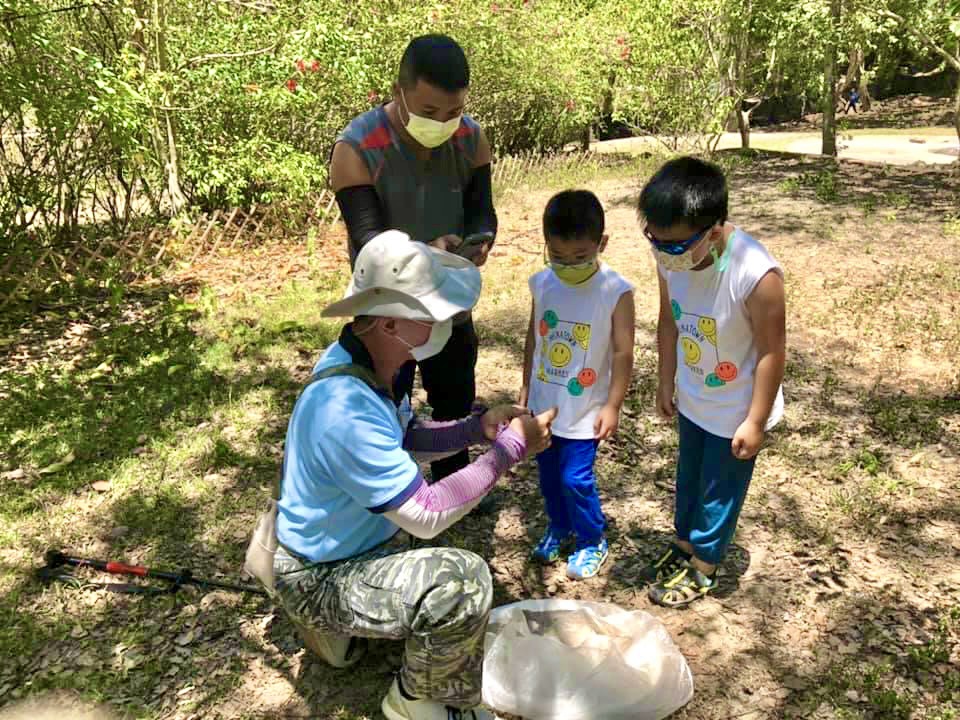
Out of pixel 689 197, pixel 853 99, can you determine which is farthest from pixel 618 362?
pixel 853 99

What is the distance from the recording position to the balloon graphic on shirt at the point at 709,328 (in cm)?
223

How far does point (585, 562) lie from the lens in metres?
2.78

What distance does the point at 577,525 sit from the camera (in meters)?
2.72

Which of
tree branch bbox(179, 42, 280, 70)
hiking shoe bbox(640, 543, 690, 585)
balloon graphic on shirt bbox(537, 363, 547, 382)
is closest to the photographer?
balloon graphic on shirt bbox(537, 363, 547, 382)

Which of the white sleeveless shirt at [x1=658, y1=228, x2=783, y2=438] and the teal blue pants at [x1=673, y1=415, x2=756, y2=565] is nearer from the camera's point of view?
the white sleeveless shirt at [x1=658, y1=228, x2=783, y2=438]

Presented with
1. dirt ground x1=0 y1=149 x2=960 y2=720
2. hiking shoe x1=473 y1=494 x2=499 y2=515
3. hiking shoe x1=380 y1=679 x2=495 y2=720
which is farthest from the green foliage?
hiking shoe x1=380 y1=679 x2=495 y2=720

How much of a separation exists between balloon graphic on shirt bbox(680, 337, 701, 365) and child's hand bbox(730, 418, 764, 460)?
Answer: 253 millimetres

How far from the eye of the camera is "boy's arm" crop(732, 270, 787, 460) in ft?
6.78

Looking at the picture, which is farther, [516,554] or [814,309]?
[814,309]

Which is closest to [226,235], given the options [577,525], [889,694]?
[577,525]

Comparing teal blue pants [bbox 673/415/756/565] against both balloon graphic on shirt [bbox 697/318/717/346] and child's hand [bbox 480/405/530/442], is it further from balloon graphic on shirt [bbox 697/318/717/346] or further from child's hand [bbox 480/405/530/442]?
child's hand [bbox 480/405/530/442]

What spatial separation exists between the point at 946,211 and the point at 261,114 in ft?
23.7

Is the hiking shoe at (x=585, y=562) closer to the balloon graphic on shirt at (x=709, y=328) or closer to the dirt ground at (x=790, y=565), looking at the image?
the dirt ground at (x=790, y=565)

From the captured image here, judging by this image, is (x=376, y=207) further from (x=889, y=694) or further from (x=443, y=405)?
(x=889, y=694)
